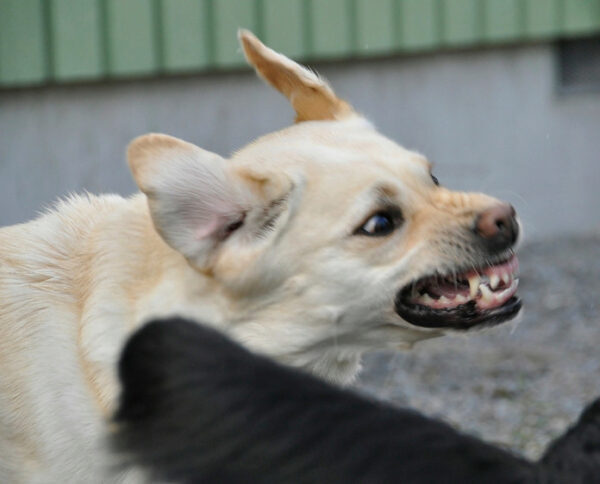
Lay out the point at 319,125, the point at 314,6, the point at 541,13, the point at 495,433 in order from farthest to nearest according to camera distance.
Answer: the point at 541,13 → the point at 314,6 → the point at 495,433 → the point at 319,125

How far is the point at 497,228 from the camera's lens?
2.67m

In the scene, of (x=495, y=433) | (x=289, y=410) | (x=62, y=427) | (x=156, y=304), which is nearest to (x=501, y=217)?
(x=156, y=304)

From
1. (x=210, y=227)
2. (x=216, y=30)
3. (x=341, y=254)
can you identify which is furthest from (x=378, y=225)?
(x=216, y=30)

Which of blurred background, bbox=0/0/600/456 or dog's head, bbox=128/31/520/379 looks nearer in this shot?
dog's head, bbox=128/31/520/379

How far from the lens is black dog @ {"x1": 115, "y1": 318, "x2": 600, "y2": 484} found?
4.34ft

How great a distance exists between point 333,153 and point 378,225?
0.79 feet

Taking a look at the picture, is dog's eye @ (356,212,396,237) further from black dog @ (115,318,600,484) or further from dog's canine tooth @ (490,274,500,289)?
black dog @ (115,318,600,484)

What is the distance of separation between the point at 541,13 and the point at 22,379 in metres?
5.35

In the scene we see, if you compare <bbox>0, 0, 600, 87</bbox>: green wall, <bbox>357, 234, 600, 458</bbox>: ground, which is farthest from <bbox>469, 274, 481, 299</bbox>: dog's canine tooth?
<bbox>0, 0, 600, 87</bbox>: green wall

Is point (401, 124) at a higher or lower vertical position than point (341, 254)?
lower

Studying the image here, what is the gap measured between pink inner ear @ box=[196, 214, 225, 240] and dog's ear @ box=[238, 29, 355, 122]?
2.16 ft

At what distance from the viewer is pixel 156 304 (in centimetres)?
259

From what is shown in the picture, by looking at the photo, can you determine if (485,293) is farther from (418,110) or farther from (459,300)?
(418,110)

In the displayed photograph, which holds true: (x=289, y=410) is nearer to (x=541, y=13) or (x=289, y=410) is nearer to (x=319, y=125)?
(x=319, y=125)
